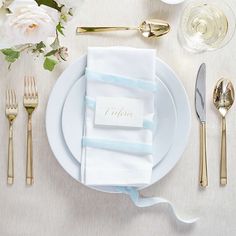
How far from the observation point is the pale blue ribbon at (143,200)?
89 cm

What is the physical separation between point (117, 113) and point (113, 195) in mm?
167

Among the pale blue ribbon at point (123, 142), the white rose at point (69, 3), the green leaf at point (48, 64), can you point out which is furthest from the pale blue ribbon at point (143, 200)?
the white rose at point (69, 3)

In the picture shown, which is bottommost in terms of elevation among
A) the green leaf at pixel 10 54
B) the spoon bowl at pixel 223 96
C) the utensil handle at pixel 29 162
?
the utensil handle at pixel 29 162

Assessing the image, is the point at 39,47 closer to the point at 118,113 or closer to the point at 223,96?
the point at 118,113

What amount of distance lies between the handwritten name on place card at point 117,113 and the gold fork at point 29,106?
0.13 metres

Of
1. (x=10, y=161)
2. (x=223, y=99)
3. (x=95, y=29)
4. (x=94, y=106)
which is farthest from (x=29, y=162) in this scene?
(x=223, y=99)

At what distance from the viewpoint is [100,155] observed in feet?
2.91

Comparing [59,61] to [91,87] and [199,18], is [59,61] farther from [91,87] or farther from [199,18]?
[199,18]

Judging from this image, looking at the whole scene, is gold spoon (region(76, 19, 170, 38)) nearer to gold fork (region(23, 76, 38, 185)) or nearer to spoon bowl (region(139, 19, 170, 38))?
spoon bowl (region(139, 19, 170, 38))

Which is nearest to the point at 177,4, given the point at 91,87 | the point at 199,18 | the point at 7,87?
the point at 199,18

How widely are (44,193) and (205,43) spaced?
0.43 metres

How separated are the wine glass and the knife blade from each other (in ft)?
0.15

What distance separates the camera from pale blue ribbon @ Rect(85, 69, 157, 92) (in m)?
0.88

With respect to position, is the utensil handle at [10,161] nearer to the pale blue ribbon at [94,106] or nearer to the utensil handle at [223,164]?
the pale blue ribbon at [94,106]
